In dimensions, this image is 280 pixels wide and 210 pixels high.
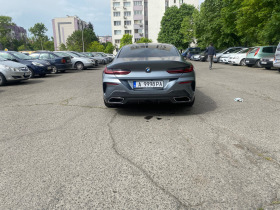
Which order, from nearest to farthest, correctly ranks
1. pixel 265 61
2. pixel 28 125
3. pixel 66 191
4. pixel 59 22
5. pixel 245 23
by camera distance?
pixel 66 191 < pixel 28 125 < pixel 265 61 < pixel 245 23 < pixel 59 22

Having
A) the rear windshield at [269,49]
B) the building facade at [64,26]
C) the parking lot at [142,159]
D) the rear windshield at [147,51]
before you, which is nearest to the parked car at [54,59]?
the parking lot at [142,159]

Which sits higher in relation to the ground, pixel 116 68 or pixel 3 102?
pixel 116 68

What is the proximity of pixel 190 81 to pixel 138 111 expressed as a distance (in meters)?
1.34

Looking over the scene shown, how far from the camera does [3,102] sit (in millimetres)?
7082

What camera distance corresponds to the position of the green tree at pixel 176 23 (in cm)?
6281

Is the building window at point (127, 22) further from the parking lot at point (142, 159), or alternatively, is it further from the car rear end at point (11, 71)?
the parking lot at point (142, 159)

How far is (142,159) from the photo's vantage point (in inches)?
121

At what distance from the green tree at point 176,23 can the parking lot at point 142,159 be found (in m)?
60.4

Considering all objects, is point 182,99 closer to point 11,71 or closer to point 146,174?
point 146,174

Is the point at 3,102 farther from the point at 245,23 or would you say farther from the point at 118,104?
the point at 245,23

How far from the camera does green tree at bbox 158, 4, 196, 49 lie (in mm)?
62812

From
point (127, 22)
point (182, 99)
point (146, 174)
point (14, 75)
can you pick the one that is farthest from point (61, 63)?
point (127, 22)

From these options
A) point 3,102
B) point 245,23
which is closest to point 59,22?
point 245,23

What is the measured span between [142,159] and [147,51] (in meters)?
3.06
